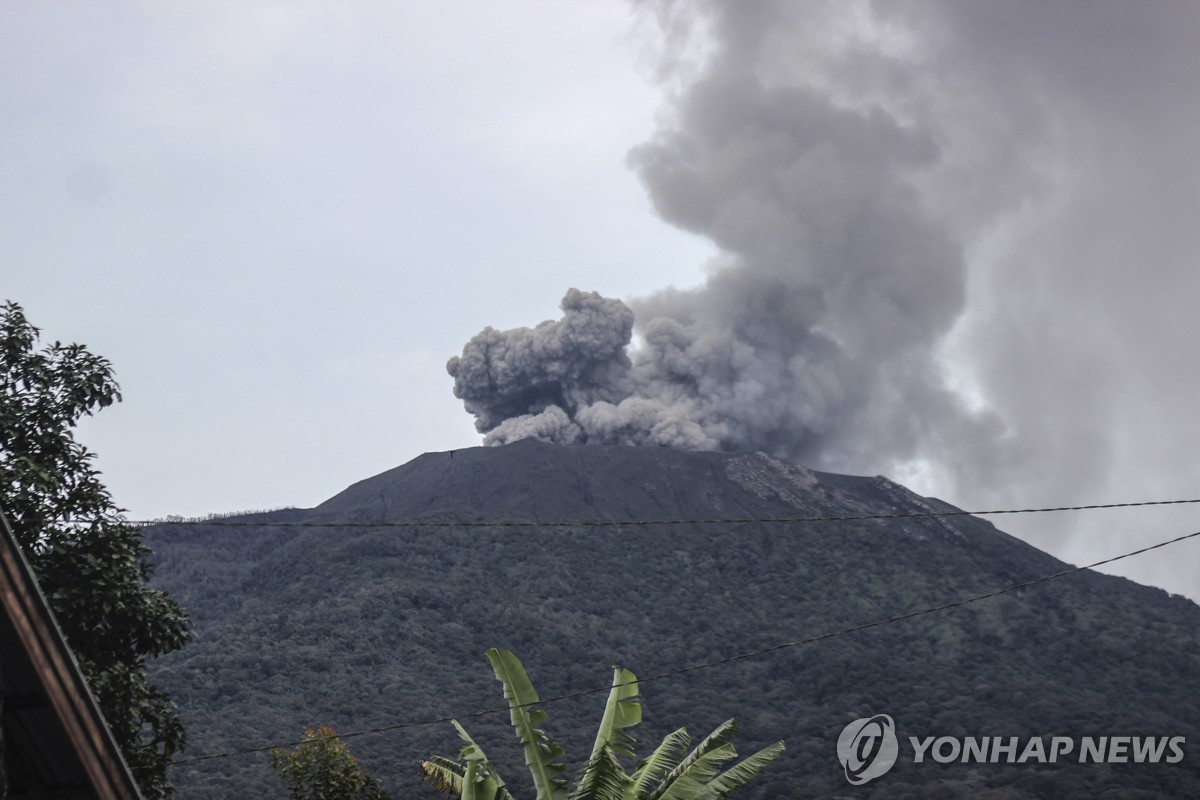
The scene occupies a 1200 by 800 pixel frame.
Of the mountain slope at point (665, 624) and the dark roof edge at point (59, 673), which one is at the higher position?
the mountain slope at point (665, 624)

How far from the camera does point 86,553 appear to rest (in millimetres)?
17422

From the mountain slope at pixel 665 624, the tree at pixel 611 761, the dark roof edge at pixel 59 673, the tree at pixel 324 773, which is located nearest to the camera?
the dark roof edge at pixel 59 673

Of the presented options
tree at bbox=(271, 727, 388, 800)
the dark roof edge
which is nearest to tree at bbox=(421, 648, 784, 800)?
tree at bbox=(271, 727, 388, 800)

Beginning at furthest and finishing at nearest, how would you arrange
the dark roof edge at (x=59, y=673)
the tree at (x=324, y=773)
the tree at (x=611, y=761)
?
1. the tree at (x=324, y=773)
2. the tree at (x=611, y=761)
3. the dark roof edge at (x=59, y=673)

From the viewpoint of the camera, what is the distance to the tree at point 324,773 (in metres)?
19.6

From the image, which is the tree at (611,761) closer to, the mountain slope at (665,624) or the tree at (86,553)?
the tree at (86,553)

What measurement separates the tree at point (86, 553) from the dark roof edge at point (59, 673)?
9993mm

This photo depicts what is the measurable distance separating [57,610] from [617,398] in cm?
11550

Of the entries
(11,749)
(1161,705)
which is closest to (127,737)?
(11,749)

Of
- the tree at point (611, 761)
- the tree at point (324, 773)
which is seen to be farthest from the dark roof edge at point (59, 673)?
the tree at point (324, 773)

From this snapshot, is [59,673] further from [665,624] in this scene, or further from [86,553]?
[665,624]

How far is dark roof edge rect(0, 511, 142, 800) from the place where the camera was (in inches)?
271

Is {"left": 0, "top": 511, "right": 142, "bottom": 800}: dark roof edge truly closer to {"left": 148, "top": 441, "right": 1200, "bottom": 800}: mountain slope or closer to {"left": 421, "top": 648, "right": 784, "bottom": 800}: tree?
{"left": 421, "top": 648, "right": 784, "bottom": 800}: tree

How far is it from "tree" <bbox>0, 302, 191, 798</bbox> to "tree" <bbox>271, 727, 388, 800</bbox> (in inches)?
91.4
